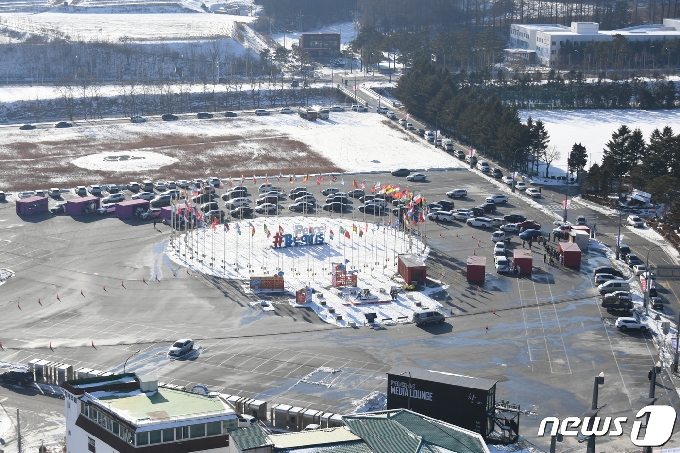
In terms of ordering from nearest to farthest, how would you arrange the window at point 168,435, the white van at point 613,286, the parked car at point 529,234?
the window at point 168,435
the white van at point 613,286
the parked car at point 529,234

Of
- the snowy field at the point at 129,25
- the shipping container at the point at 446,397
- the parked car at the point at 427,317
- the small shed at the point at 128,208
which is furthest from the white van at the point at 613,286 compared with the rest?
the snowy field at the point at 129,25

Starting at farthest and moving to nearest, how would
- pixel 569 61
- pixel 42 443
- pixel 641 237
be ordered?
pixel 569 61 → pixel 641 237 → pixel 42 443

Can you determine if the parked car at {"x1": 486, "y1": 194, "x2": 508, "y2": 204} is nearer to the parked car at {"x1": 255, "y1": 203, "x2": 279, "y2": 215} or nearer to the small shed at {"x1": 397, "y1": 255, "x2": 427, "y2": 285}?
the parked car at {"x1": 255, "y1": 203, "x2": 279, "y2": 215}

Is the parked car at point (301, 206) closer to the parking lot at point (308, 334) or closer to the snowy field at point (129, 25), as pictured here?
Answer: the parking lot at point (308, 334)

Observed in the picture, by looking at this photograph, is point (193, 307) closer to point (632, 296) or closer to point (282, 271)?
point (282, 271)

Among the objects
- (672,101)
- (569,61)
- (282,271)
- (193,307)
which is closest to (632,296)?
(282,271)

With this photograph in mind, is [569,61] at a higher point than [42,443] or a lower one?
higher

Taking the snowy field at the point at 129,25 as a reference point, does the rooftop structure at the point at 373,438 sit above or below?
below
